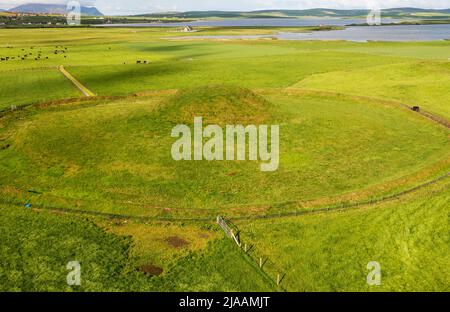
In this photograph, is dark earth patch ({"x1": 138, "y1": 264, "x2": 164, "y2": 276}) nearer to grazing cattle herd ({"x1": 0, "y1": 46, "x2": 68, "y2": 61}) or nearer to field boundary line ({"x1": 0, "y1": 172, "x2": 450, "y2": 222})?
field boundary line ({"x1": 0, "y1": 172, "x2": 450, "y2": 222})

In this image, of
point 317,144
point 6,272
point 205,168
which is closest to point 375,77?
point 317,144
